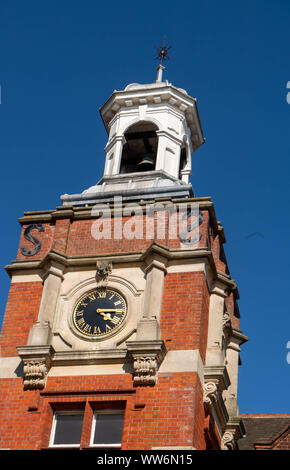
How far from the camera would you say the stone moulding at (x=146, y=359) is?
28.1 m

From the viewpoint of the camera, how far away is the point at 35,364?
95.3 ft

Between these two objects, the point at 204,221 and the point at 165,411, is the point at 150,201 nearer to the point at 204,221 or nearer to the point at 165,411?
the point at 204,221

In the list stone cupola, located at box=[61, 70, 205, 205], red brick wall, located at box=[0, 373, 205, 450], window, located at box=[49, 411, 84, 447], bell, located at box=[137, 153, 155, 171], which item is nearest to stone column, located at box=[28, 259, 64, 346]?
red brick wall, located at box=[0, 373, 205, 450]

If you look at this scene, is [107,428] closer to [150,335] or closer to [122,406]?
[122,406]

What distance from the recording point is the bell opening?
37.8 meters

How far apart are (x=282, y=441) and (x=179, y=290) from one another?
5.51 m

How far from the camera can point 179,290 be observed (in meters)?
30.0

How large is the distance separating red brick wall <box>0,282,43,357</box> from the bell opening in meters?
8.00

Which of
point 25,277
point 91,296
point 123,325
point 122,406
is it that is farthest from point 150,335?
point 25,277

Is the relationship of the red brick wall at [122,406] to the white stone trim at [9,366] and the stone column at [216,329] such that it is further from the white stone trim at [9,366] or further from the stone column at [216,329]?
the stone column at [216,329]

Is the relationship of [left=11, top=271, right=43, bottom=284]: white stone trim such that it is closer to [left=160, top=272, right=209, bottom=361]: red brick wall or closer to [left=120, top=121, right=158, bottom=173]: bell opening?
[left=160, top=272, right=209, bottom=361]: red brick wall

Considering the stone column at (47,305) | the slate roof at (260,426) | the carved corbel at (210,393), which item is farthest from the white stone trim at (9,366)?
the slate roof at (260,426)

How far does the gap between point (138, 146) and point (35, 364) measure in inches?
464
